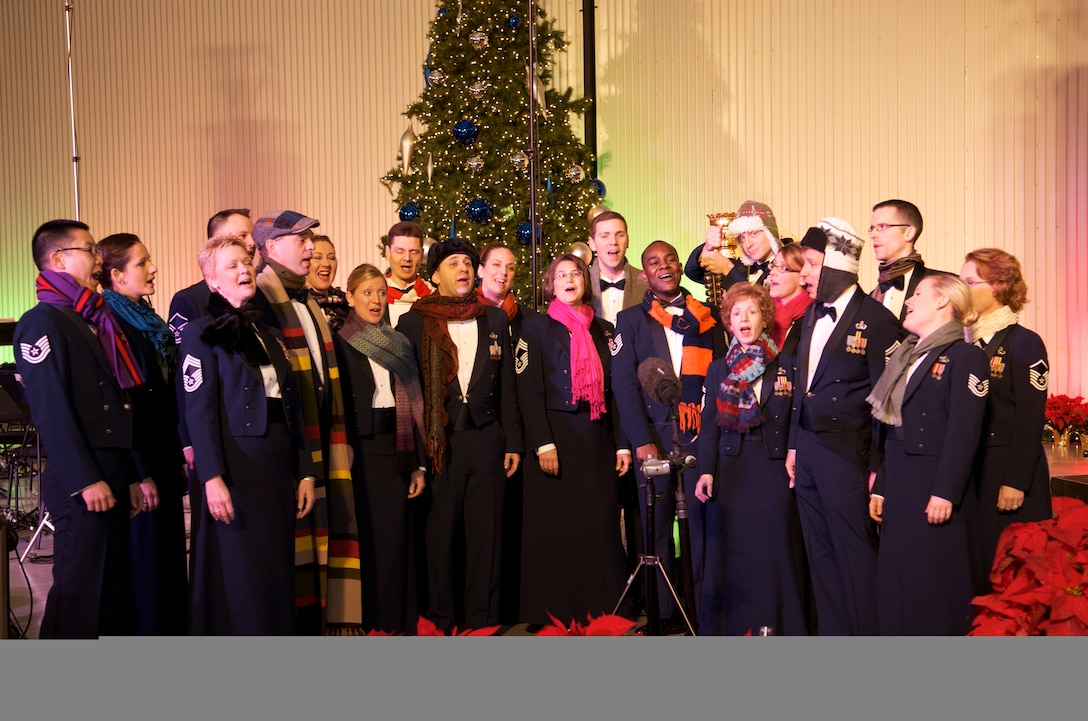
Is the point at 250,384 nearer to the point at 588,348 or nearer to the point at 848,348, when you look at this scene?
the point at 588,348

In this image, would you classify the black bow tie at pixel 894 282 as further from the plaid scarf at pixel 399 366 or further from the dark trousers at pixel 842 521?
the plaid scarf at pixel 399 366

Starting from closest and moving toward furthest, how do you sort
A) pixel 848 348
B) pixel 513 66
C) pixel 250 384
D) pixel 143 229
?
pixel 250 384, pixel 848 348, pixel 513 66, pixel 143 229

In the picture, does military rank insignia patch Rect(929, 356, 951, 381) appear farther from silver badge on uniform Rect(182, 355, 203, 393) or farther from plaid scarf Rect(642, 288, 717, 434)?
silver badge on uniform Rect(182, 355, 203, 393)

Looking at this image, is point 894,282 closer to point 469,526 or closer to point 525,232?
point 469,526

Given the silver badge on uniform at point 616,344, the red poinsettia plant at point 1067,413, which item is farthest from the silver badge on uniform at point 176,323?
the red poinsettia plant at point 1067,413

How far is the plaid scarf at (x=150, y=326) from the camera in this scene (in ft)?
12.6

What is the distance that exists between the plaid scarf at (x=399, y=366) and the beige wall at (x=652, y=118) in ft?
19.1

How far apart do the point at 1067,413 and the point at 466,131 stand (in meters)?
Result: 4.86

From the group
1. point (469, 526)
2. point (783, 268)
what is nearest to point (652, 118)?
point (783, 268)

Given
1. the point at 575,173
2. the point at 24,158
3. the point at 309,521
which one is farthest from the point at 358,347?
the point at 24,158

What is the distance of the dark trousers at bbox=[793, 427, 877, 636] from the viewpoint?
3797mm

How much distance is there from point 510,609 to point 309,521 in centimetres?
116

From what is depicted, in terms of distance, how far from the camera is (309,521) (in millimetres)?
3787

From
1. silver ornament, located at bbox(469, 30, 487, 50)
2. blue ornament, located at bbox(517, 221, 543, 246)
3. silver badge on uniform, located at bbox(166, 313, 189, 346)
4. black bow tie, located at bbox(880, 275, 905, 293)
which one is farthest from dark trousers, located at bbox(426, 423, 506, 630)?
silver ornament, located at bbox(469, 30, 487, 50)
